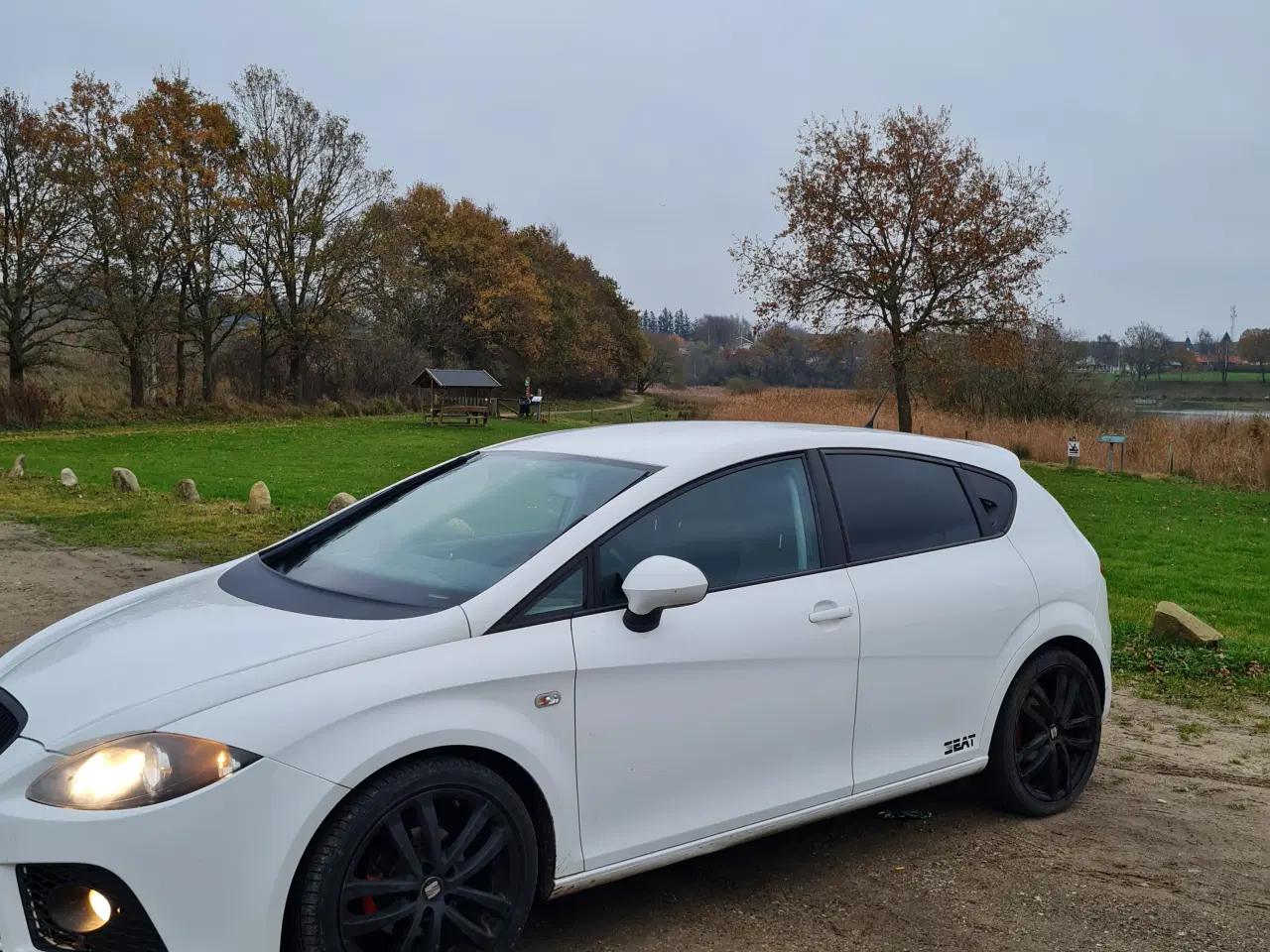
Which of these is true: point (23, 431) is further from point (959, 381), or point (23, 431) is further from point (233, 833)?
point (233, 833)

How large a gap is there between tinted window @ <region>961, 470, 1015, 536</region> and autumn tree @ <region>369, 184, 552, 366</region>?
54.8m

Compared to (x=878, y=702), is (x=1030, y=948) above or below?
below

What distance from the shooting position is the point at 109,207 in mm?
39781

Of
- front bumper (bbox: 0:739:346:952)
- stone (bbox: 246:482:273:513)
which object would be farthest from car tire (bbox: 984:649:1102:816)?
stone (bbox: 246:482:273:513)

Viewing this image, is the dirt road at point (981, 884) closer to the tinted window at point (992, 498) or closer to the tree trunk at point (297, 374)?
the tinted window at point (992, 498)

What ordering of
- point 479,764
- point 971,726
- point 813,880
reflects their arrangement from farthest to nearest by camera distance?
point 971,726 → point 813,880 → point 479,764

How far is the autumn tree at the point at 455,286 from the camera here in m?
58.6

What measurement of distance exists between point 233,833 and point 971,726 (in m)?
2.89

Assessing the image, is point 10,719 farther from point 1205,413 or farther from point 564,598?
point 1205,413

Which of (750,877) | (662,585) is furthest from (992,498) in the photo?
(662,585)

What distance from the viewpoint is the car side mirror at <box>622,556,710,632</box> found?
3326mm

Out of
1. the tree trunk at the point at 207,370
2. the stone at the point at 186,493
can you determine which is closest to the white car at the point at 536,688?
the stone at the point at 186,493

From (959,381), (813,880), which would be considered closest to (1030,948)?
(813,880)

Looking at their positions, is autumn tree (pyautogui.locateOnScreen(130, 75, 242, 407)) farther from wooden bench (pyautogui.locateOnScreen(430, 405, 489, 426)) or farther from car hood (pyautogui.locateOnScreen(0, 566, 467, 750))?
car hood (pyautogui.locateOnScreen(0, 566, 467, 750))
